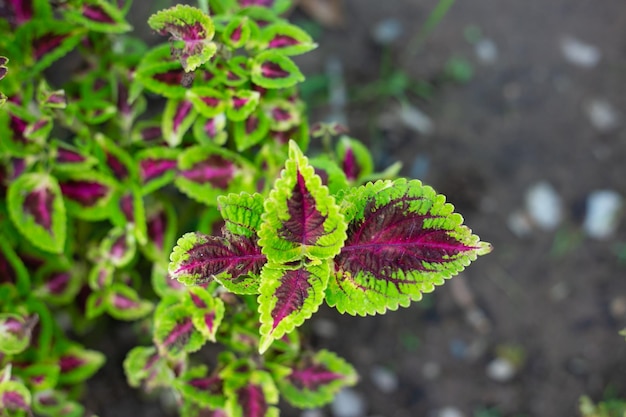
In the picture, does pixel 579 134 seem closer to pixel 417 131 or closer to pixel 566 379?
pixel 417 131

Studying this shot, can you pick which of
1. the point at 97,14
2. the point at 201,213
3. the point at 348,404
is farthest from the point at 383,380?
the point at 97,14

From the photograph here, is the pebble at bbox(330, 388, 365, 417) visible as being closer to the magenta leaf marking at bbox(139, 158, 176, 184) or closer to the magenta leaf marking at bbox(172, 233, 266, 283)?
the magenta leaf marking at bbox(139, 158, 176, 184)

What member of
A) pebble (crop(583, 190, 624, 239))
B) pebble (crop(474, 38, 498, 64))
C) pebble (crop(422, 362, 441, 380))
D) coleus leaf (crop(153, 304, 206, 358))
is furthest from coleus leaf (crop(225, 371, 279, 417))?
pebble (crop(474, 38, 498, 64))

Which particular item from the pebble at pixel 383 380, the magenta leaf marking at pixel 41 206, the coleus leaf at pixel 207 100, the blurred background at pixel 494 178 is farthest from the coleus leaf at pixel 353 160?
the pebble at pixel 383 380

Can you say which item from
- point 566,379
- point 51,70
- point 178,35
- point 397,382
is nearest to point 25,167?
point 178,35

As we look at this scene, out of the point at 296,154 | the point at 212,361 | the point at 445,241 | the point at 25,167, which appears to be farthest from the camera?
the point at 212,361

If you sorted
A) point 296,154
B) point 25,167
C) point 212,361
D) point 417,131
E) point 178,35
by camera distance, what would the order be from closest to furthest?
point 296,154 < point 178,35 < point 25,167 < point 212,361 < point 417,131
